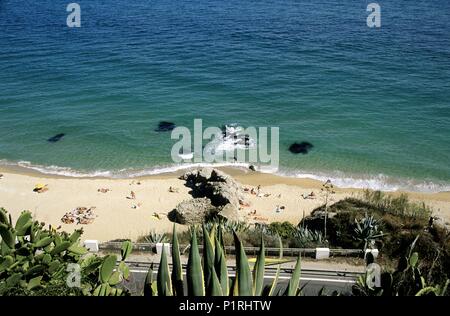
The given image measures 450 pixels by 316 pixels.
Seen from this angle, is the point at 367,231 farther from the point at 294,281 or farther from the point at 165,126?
the point at 165,126

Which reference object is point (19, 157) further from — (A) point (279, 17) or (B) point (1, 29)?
(A) point (279, 17)

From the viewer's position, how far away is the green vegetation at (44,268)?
26.2 ft

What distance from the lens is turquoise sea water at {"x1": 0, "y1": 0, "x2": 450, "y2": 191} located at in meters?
28.8

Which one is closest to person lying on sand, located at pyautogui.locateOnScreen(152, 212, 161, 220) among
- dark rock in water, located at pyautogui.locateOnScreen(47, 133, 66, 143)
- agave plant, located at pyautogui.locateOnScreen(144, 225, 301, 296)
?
dark rock in water, located at pyautogui.locateOnScreen(47, 133, 66, 143)

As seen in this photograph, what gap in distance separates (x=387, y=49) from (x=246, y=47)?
44.5 feet

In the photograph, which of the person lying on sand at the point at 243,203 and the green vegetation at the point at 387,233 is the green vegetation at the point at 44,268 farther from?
the person lying on sand at the point at 243,203

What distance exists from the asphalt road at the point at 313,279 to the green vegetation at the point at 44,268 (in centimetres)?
316

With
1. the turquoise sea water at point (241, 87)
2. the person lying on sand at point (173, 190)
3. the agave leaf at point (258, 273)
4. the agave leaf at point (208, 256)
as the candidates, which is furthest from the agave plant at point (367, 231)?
the person lying on sand at point (173, 190)

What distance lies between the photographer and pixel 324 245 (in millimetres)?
14539

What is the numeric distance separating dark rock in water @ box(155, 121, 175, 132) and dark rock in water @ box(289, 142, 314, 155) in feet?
28.3

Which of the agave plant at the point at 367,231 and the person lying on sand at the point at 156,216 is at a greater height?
the agave plant at the point at 367,231

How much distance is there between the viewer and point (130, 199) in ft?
77.9
